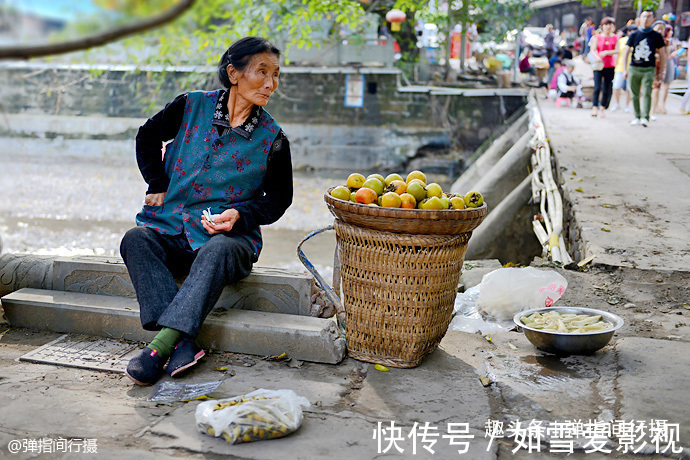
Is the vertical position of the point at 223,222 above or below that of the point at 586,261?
above

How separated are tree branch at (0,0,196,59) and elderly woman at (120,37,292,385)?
6.58 feet

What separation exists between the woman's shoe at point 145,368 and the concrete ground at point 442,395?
0.16 feet

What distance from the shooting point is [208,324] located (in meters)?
2.91

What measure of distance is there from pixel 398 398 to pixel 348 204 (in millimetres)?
771

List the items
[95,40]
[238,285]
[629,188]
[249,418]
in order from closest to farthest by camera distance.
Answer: [95,40] → [249,418] → [238,285] → [629,188]

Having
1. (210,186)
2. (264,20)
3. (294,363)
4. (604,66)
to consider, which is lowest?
(294,363)

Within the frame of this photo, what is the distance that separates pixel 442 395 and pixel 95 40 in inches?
82.6

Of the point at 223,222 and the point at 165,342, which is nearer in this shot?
the point at 165,342

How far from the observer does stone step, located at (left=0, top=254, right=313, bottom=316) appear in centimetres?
303

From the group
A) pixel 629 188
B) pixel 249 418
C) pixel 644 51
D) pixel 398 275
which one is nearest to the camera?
pixel 249 418

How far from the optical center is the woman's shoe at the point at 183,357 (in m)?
2.58

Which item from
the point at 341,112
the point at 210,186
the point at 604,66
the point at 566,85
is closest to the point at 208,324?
the point at 210,186

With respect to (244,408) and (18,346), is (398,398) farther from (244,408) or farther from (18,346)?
(18,346)

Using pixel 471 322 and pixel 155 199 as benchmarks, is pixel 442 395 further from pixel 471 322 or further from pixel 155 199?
pixel 155 199
